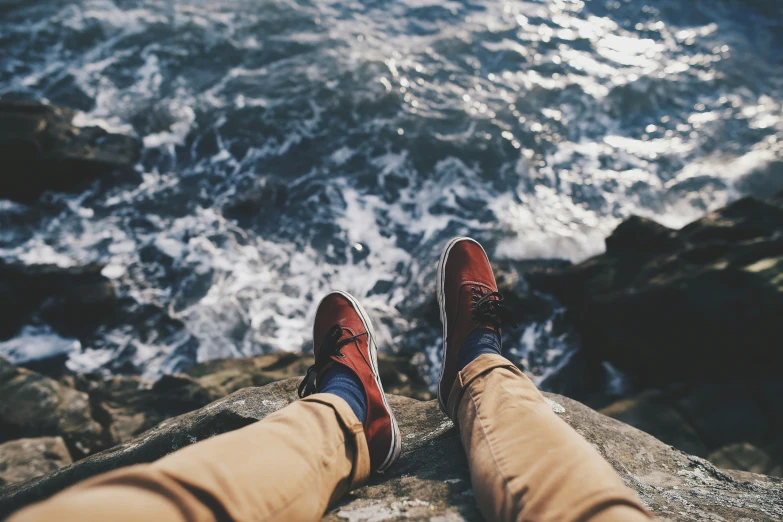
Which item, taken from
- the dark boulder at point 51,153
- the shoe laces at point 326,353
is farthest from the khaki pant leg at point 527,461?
the dark boulder at point 51,153

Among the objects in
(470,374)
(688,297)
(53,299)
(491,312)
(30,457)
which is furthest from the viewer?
(53,299)

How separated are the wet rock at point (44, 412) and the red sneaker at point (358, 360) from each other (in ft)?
6.44

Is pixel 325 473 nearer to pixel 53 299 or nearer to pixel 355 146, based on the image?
pixel 53 299

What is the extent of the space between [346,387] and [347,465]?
0.47 metres

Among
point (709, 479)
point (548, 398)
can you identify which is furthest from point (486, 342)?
point (709, 479)

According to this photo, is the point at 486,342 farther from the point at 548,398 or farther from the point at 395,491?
the point at 395,491

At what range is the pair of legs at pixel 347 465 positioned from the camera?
996mm

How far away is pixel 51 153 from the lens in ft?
18.3

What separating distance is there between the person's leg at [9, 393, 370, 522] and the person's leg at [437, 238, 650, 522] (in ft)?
1.49

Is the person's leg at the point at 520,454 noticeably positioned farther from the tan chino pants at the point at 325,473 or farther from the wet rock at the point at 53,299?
the wet rock at the point at 53,299

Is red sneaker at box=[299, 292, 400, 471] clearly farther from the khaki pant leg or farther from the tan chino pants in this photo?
the khaki pant leg

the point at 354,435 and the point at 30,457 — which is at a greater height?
the point at 354,435

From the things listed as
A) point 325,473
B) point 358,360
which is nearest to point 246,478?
point 325,473

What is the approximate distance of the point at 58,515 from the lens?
843mm
